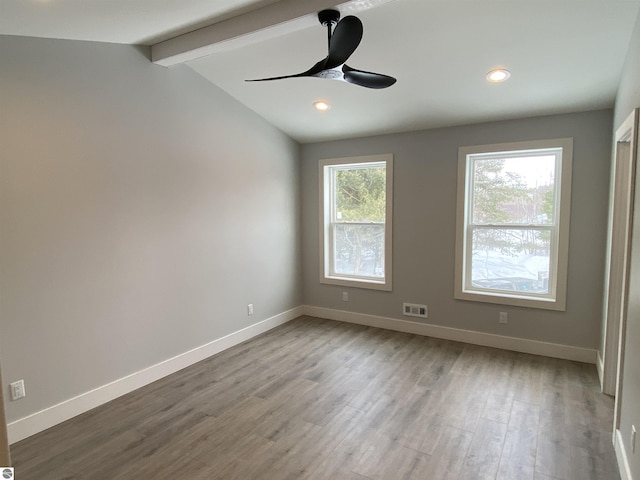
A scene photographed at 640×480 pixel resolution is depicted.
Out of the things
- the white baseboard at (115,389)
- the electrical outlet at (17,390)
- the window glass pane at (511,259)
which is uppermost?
the window glass pane at (511,259)

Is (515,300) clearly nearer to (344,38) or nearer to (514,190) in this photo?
(514,190)

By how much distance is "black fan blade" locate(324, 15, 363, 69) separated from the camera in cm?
199

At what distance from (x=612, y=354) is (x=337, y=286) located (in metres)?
2.98

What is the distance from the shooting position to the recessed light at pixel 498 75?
306 centimetres

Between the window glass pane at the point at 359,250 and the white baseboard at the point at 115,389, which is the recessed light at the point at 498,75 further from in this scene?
the white baseboard at the point at 115,389

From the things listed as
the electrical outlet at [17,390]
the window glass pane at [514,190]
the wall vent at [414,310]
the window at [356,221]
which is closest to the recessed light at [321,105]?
the window at [356,221]

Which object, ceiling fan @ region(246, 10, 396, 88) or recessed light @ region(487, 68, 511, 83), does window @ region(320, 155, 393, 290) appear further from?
ceiling fan @ region(246, 10, 396, 88)

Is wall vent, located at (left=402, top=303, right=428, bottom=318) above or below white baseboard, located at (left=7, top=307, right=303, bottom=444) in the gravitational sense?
above

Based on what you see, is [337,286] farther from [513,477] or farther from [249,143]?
[513,477]

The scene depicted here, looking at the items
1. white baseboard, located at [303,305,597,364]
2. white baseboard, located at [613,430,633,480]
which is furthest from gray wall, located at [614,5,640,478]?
white baseboard, located at [303,305,597,364]

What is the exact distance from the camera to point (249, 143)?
4324 mm

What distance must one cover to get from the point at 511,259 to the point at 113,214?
12.7ft

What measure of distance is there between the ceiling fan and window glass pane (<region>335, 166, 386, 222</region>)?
90.7 inches

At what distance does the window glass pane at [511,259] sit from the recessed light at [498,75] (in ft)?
5.16
